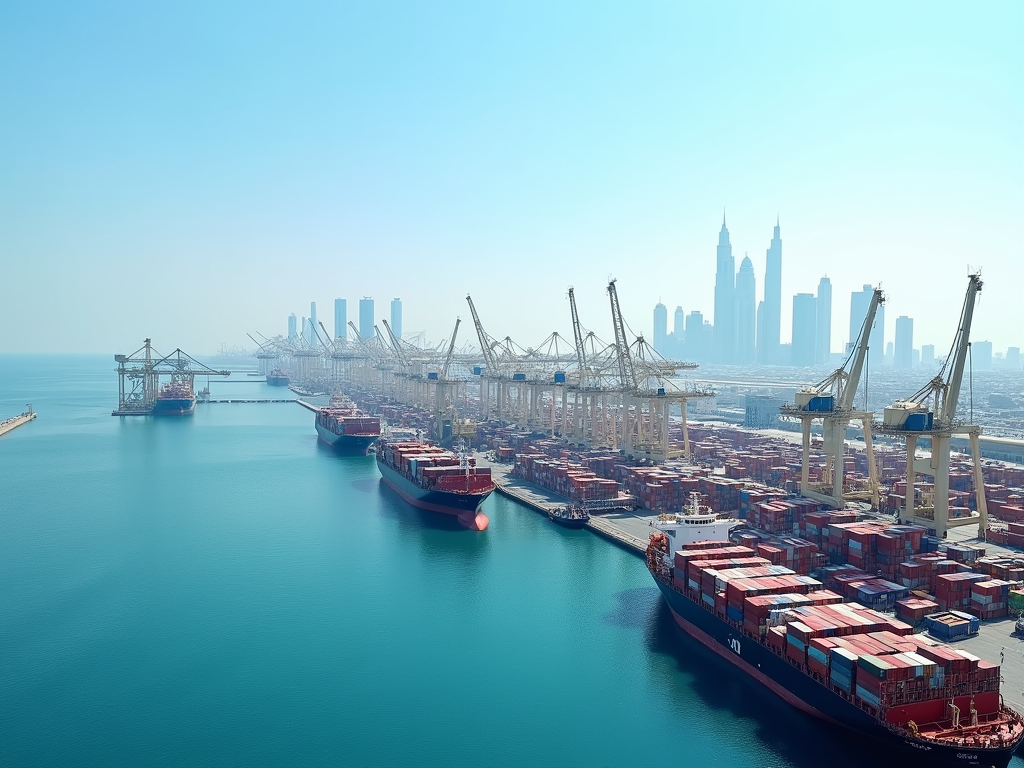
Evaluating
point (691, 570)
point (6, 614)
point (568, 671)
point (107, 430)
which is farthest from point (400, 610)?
point (107, 430)

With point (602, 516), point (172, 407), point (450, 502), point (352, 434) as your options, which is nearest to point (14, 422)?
point (172, 407)

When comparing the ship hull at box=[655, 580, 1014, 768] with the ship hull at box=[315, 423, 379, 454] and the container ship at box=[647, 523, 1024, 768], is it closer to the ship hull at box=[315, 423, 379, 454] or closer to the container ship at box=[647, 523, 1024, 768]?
the container ship at box=[647, 523, 1024, 768]

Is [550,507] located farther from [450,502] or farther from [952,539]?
[952,539]

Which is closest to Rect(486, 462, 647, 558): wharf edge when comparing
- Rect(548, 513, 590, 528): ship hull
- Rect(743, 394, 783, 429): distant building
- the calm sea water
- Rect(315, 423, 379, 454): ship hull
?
Rect(548, 513, 590, 528): ship hull

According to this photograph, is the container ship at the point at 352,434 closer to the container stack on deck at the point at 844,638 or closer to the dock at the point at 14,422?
the dock at the point at 14,422

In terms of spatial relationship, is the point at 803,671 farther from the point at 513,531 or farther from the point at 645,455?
the point at 645,455

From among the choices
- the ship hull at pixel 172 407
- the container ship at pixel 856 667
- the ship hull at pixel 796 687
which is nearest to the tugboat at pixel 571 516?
the ship hull at pixel 796 687
